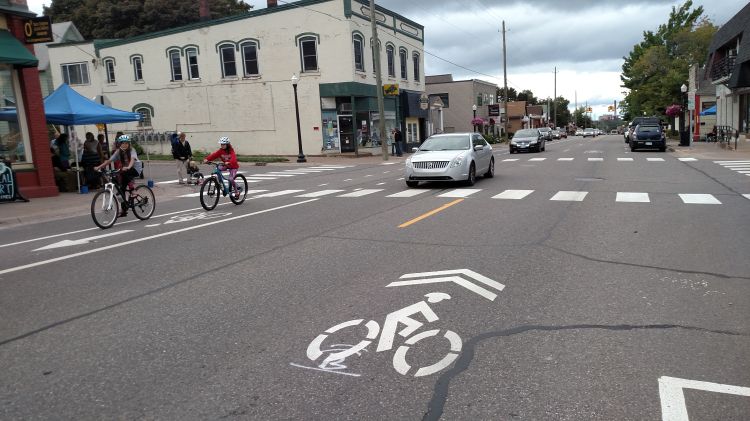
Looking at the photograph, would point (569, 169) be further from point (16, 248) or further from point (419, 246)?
point (16, 248)

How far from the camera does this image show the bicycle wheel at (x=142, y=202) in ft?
38.9

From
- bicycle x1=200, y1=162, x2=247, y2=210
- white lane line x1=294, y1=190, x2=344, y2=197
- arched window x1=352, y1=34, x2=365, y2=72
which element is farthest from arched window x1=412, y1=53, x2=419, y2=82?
bicycle x1=200, y1=162, x2=247, y2=210

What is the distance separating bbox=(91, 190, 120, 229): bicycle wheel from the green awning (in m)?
7.21

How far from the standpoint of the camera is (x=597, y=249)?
25.0ft

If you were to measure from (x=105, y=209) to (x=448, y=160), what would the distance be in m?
8.39

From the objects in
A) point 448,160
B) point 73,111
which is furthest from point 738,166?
point 73,111

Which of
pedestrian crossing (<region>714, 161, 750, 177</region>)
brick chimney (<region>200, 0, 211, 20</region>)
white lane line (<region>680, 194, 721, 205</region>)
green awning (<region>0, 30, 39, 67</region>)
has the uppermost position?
brick chimney (<region>200, 0, 211, 20</region>)

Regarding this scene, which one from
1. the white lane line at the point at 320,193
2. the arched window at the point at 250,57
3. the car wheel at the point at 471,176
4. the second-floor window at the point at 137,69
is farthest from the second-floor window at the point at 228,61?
the car wheel at the point at 471,176

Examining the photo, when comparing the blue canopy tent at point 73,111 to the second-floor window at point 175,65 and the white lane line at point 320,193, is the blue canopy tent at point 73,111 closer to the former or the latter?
the white lane line at point 320,193

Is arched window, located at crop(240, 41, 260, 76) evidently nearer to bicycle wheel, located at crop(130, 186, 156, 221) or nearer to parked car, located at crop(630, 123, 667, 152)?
parked car, located at crop(630, 123, 667, 152)

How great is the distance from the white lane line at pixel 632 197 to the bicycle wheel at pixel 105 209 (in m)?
10.5

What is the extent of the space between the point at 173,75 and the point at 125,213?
2945cm

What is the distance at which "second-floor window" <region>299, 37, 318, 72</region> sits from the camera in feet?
112

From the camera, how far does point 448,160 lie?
15.1 metres
